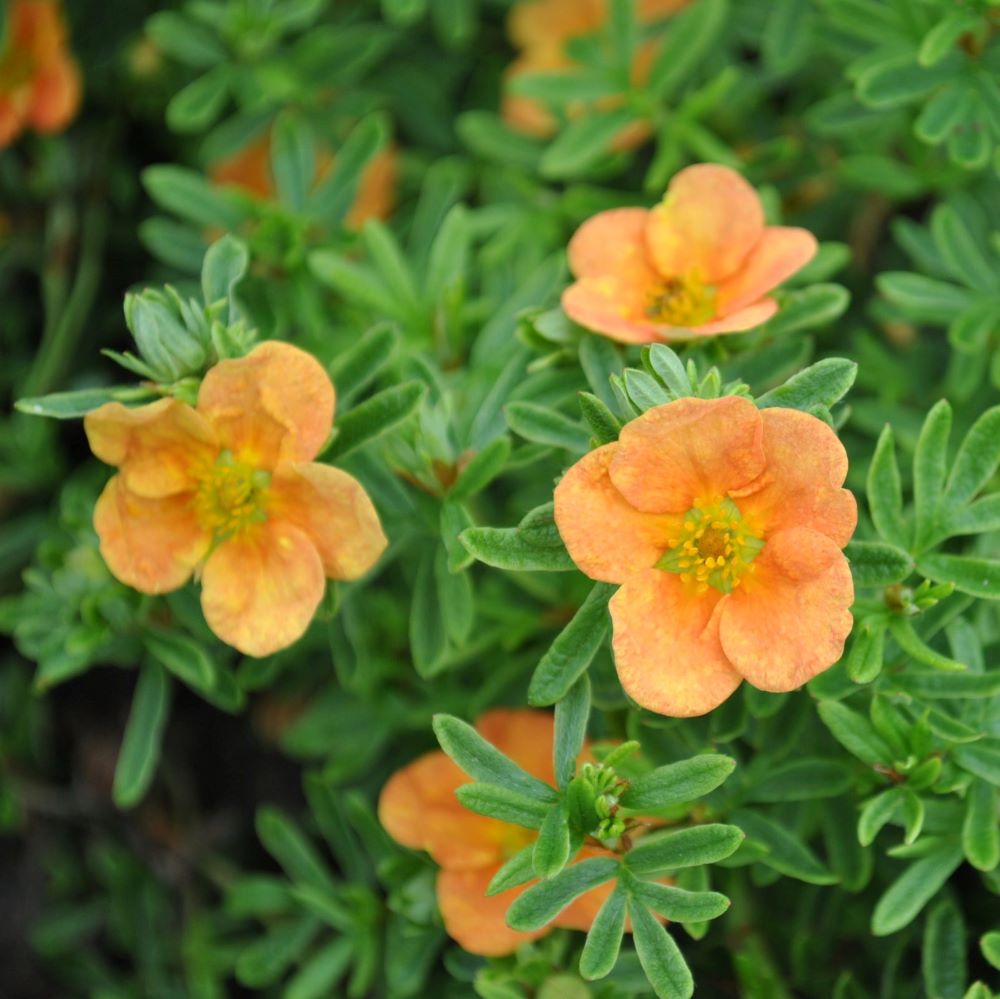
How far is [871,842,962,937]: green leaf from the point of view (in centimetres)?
158

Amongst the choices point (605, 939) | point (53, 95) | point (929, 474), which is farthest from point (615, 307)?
point (53, 95)

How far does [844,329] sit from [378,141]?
39.6 inches

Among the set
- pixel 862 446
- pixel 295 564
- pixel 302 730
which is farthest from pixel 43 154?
pixel 862 446

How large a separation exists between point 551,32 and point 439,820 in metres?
1.78

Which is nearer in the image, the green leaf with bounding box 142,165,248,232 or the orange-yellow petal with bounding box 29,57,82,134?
the green leaf with bounding box 142,165,248,232

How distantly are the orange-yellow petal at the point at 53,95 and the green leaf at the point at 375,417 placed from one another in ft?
4.05

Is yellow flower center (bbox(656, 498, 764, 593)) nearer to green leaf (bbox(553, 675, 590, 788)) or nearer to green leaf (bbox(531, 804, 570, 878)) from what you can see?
green leaf (bbox(553, 675, 590, 788))

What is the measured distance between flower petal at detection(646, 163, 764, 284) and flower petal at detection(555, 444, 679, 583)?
484 millimetres

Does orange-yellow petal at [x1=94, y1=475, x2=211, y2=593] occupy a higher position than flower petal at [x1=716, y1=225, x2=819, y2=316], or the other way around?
flower petal at [x1=716, y1=225, x2=819, y2=316]

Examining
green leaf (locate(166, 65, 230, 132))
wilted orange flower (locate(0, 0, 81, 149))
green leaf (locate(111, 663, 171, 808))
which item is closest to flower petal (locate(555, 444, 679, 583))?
green leaf (locate(111, 663, 171, 808))

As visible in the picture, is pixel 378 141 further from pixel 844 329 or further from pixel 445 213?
pixel 844 329

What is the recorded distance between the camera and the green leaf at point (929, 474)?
5.35 feet

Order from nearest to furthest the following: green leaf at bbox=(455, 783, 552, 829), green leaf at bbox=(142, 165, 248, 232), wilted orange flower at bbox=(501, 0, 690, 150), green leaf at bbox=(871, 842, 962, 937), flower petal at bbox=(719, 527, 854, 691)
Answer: flower petal at bbox=(719, 527, 854, 691) < green leaf at bbox=(455, 783, 552, 829) < green leaf at bbox=(871, 842, 962, 937) < green leaf at bbox=(142, 165, 248, 232) < wilted orange flower at bbox=(501, 0, 690, 150)

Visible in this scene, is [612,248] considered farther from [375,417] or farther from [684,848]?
[684,848]
